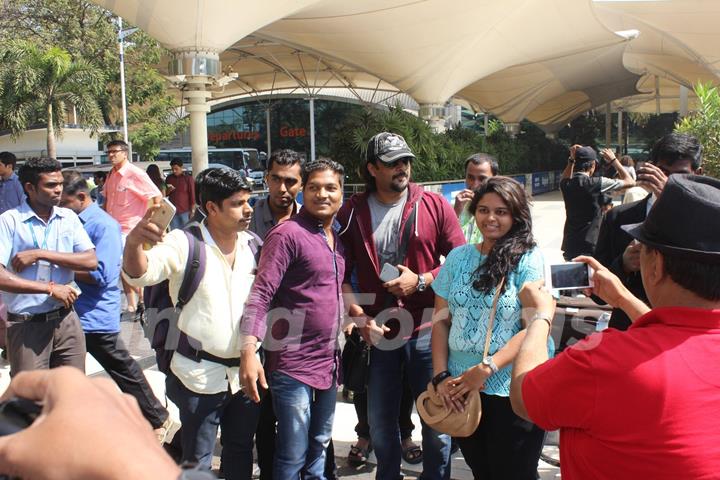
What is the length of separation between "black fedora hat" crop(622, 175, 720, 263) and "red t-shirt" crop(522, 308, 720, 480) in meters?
0.14

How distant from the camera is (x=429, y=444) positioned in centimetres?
317

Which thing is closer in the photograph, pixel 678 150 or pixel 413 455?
pixel 678 150

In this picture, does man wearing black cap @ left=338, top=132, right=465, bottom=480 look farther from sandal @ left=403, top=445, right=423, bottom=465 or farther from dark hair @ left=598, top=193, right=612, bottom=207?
dark hair @ left=598, top=193, right=612, bottom=207

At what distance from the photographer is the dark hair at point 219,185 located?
294 cm

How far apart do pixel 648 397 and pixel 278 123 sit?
45.1 metres

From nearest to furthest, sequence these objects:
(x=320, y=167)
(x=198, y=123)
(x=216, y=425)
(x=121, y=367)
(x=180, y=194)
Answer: (x=216, y=425)
(x=320, y=167)
(x=121, y=367)
(x=180, y=194)
(x=198, y=123)

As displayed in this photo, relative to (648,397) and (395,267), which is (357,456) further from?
(648,397)

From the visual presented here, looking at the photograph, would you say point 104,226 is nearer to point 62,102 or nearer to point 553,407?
point 553,407

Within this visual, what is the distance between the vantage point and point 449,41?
20.5m

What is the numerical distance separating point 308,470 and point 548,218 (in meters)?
16.1

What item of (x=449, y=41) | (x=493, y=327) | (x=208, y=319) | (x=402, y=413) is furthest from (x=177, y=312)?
(x=449, y=41)

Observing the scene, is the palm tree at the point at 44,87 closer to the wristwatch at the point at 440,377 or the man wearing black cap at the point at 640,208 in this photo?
the wristwatch at the point at 440,377

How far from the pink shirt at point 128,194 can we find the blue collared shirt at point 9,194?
1432 millimetres

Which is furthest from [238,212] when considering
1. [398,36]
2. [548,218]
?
[398,36]
